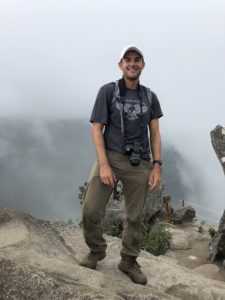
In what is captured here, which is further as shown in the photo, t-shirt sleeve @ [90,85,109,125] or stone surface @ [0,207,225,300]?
t-shirt sleeve @ [90,85,109,125]

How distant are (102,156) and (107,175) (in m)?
0.28

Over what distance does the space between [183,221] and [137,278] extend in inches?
682

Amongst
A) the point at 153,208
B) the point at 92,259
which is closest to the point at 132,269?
the point at 92,259

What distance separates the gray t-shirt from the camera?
21.2 feet

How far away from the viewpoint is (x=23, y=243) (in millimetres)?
7156

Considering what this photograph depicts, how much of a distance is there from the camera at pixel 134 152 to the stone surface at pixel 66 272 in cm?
160

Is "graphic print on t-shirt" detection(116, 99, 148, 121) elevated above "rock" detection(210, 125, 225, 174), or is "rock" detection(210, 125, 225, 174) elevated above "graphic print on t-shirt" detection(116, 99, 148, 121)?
"graphic print on t-shirt" detection(116, 99, 148, 121)

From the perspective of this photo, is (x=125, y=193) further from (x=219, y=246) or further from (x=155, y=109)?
(x=219, y=246)

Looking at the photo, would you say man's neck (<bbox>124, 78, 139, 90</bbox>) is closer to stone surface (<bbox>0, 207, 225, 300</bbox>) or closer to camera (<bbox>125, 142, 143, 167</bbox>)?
camera (<bbox>125, 142, 143, 167</bbox>)

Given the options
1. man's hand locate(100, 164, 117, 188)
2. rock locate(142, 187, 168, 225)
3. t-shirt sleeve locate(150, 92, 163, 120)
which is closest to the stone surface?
man's hand locate(100, 164, 117, 188)

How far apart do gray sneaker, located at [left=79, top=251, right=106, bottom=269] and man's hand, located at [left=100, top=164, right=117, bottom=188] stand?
1.30 metres

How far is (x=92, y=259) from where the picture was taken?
7.01m

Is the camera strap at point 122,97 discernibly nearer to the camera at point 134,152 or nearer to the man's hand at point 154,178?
the camera at point 134,152

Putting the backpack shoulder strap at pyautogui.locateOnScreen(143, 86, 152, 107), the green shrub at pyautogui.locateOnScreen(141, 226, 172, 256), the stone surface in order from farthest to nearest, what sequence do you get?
the green shrub at pyautogui.locateOnScreen(141, 226, 172, 256) → the backpack shoulder strap at pyautogui.locateOnScreen(143, 86, 152, 107) → the stone surface
